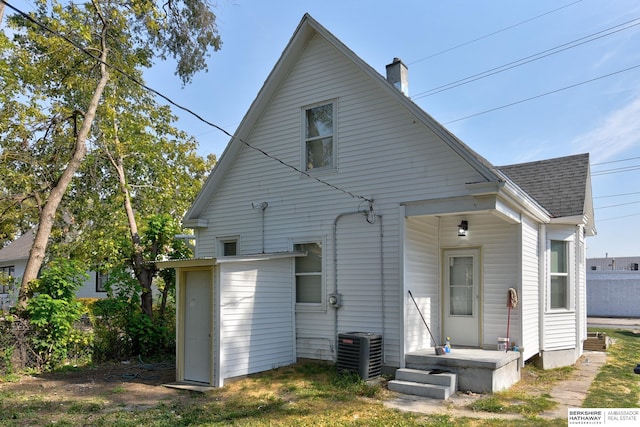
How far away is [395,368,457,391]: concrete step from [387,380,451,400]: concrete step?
74mm

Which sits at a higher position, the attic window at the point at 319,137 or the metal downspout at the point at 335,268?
the attic window at the point at 319,137

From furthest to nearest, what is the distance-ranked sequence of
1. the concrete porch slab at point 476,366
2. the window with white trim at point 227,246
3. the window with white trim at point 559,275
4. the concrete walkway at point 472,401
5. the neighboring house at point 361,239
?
the window with white trim at point 227,246 < the window with white trim at point 559,275 < the neighboring house at point 361,239 < the concrete porch slab at point 476,366 < the concrete walkway at point 472,401

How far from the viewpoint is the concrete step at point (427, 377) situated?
7512 mm

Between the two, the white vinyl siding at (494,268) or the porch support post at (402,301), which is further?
Answer: the white vinyl siding at (494,268)

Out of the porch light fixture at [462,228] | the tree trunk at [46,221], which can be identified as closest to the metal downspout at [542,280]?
the porch light fixture at [462,228]

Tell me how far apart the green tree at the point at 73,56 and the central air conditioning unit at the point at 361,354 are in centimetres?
853

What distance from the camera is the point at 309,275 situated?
9.87m

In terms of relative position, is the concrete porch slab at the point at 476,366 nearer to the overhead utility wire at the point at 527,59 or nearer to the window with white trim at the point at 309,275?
the window with white trim at the point at 309,275

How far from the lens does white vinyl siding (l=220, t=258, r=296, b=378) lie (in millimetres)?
8336

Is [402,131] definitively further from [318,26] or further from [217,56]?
[217,56]

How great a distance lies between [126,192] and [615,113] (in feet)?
59.7

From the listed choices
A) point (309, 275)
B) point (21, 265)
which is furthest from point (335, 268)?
point (21, 265)

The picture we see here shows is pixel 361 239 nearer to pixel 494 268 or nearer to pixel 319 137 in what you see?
pixel 319 137

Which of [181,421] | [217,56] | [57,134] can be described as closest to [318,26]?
[217,56]
